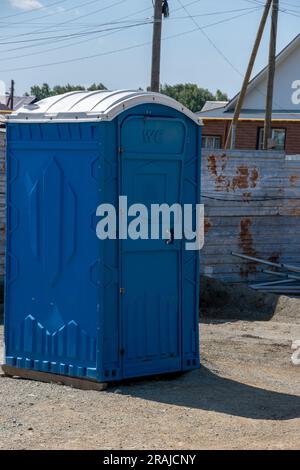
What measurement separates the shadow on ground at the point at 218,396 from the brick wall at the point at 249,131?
2975 centimetres

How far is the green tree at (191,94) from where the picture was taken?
93062 mm

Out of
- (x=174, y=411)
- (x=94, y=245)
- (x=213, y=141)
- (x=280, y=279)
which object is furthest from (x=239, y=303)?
(x=213, y=141)

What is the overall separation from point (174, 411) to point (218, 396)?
67 cm

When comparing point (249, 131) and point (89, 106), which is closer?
point (89, 106)

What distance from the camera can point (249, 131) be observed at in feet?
124

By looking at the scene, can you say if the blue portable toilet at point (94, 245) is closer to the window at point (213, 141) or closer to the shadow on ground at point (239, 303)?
the shadow on ground at point (239, 303)

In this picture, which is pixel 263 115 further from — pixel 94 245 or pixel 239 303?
pixel 94 245

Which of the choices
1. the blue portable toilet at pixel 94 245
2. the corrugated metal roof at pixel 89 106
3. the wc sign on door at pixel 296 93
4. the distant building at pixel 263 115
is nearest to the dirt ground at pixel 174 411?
the blue portable toilet at pixel 94 245

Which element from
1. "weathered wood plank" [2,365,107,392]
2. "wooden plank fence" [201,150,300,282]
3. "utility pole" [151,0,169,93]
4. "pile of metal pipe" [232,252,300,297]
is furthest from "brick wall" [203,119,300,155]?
"weathered wood plank" [2,365,107,392]

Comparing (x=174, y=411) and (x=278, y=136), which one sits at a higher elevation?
(x=278, y=136)

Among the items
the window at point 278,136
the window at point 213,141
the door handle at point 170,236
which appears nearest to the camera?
the door handle at point 170,236

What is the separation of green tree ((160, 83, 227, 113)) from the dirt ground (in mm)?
83686

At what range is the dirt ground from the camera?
6.36m

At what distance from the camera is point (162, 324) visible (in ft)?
26.6
